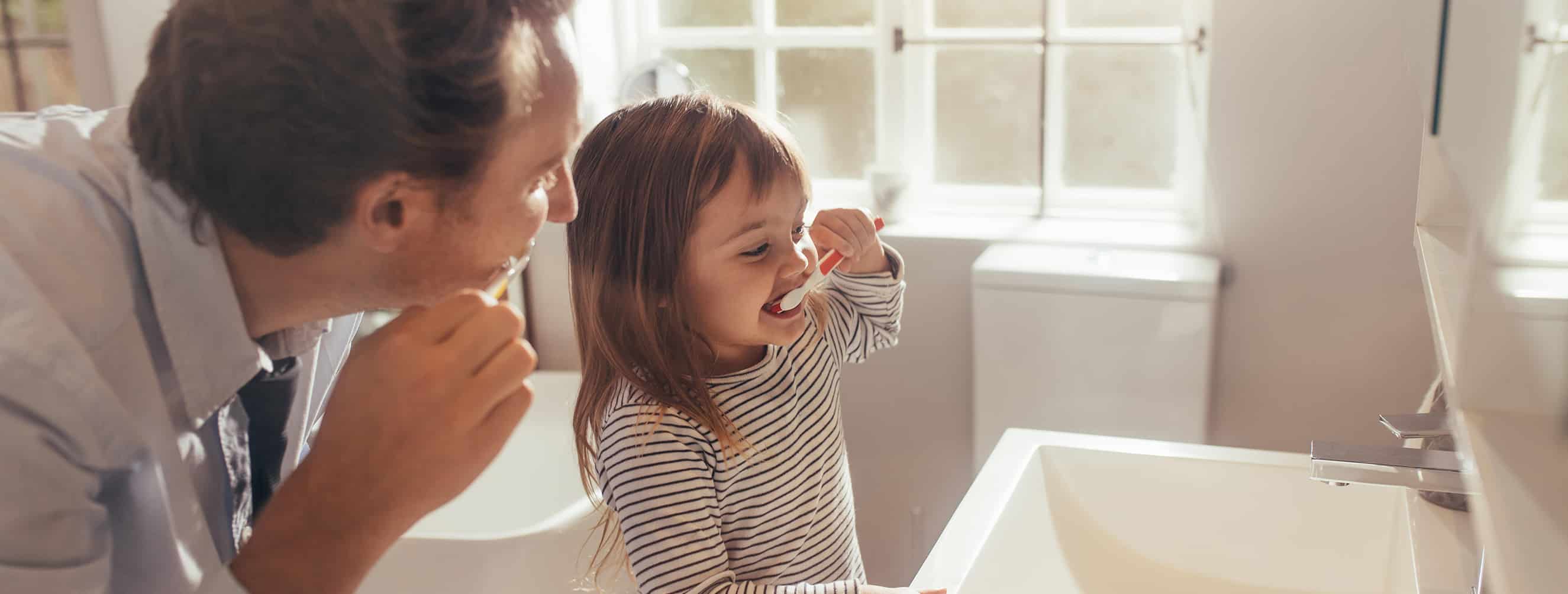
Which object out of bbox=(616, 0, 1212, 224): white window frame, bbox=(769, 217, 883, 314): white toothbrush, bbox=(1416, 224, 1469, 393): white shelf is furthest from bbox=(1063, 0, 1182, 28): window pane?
bbox=(1416, 224, 1469, 393): white shelf

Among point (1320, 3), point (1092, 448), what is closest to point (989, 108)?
point (1320, 3)

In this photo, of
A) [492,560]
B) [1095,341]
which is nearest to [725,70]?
[1095,341]

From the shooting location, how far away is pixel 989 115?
2258mm

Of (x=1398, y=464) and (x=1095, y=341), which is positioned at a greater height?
(x=1398, y=464)

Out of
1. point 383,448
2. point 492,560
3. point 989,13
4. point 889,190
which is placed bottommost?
point 492,560

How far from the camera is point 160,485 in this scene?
68cm

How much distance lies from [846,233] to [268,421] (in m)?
0.64

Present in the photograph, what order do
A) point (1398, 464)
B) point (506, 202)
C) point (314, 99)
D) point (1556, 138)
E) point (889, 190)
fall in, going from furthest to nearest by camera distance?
point (889, 190)
point (1398, 464)
point (506, 202)
point (314, 99)
point (1556, 138)

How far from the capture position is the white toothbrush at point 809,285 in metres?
1.15

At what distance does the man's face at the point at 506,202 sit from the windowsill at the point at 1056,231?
4.66 ft

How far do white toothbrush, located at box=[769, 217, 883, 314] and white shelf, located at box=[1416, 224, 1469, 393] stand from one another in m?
0.53

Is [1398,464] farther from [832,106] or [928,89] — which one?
[832,106]

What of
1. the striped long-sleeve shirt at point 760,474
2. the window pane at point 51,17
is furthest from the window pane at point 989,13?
the window pane at point 51,17

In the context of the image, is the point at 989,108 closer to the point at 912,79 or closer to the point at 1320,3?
the point at 912,79
